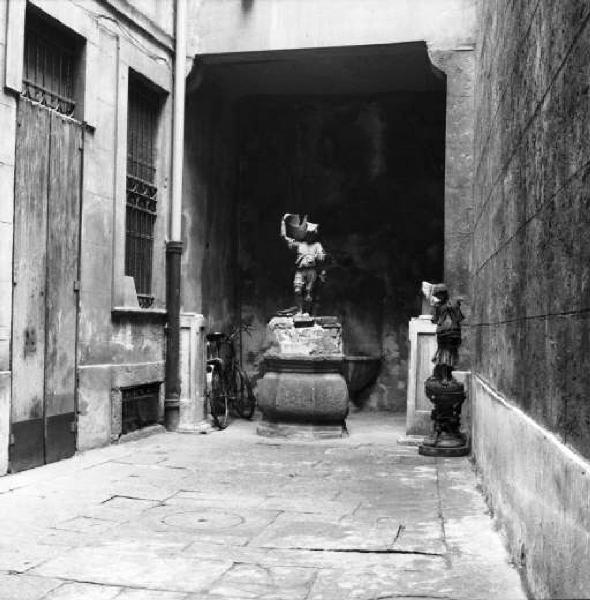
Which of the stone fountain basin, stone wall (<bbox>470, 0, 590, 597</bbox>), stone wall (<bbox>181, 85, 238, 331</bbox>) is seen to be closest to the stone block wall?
stone wall (<bbox>470, 0, 590, 597</bbox>)

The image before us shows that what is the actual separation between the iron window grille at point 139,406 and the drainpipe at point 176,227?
253 mm

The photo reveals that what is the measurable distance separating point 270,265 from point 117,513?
8.87m

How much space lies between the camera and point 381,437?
1019 centimetres

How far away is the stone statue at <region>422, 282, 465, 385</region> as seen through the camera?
851 centimetres

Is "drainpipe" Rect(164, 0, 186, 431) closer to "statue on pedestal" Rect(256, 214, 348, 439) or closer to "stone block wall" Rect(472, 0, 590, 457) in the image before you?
"statue on pedestal" Rect(256, 214, 348, 439)

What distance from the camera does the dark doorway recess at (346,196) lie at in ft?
45.1

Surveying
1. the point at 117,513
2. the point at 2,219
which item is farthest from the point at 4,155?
the point at 117,513

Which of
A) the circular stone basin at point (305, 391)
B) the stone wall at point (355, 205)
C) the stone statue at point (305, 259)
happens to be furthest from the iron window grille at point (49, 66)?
the stone wall at point (355, 205)

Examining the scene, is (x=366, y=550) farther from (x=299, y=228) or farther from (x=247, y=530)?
(x=299, y=228)

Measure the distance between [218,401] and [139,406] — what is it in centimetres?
168

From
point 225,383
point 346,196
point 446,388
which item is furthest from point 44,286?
point 346,196

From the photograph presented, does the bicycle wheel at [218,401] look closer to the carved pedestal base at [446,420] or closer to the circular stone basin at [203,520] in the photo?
the carved pedestal base at [446,420]

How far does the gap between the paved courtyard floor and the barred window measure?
8.11ft

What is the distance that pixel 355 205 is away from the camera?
1414 centimetres
